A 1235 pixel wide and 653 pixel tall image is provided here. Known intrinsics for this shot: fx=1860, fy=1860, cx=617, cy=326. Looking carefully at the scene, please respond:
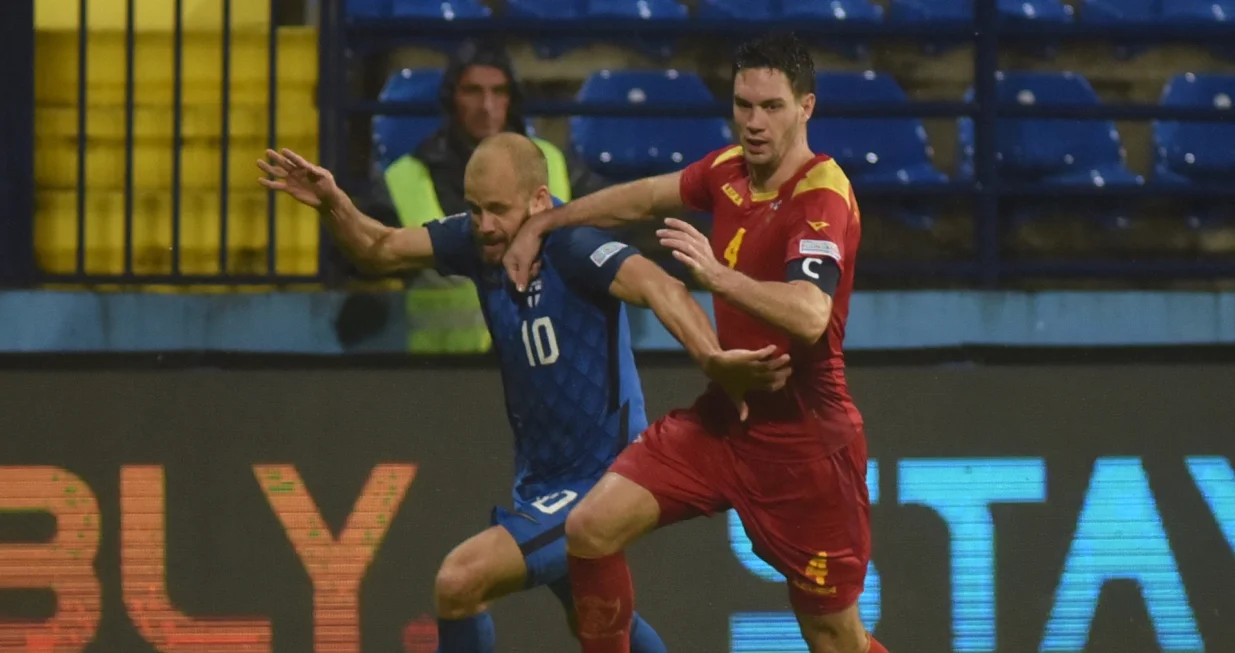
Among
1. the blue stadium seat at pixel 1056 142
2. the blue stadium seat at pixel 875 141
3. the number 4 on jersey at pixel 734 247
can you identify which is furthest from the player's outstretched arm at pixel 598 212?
the blue stadium seat at pixel 1056 142

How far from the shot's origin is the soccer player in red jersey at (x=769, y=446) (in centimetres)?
489

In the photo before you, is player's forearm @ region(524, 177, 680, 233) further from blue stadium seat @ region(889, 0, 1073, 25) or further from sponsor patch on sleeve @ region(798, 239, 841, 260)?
blue stadium seat @ region(889, 0, 1073, 25)

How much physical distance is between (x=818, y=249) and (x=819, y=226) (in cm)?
7

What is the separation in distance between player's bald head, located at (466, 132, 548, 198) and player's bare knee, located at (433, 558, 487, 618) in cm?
105

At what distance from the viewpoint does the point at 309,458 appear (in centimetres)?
621

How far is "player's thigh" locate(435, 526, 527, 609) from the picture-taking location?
16.5 ft

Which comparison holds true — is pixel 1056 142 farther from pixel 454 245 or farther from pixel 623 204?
pixel 454 245

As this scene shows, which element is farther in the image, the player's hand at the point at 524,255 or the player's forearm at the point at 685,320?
the player's hand at the point at 524,255

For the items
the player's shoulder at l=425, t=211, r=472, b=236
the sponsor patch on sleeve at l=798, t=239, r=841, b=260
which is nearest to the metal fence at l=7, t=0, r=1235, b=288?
the player's shoulder at l=425, t=211, r=472, b=236

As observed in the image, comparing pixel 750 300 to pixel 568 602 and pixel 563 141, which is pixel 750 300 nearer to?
pixel 568 602

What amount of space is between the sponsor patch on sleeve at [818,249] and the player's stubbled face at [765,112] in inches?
12.3

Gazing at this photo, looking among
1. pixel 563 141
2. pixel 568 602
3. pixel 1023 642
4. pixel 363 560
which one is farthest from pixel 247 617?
pixel 1023 642

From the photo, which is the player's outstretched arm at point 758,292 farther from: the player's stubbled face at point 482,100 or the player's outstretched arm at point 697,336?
the player's stubbled face at point 482,100

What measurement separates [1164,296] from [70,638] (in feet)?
12.8
